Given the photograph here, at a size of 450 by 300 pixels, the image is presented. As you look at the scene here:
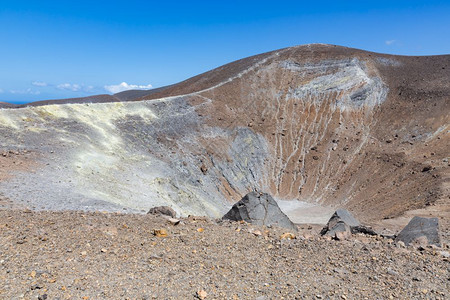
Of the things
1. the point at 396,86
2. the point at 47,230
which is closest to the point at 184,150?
the point at 47,230

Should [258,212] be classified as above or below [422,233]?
below

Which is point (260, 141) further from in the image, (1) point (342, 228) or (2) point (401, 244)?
(2) point (401, 244)

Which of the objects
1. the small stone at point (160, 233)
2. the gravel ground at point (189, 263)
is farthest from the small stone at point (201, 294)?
the small stone at point (160, 233)

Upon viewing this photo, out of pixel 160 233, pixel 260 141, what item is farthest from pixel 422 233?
pixel 260 141

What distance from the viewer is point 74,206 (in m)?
12.7

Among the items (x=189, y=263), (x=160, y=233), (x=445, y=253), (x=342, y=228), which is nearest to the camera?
(x=189, y=263)

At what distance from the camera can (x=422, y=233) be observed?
10.2 metres

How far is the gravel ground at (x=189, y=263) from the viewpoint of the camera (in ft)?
19.9

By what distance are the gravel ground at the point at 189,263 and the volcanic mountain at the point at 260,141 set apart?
528 cm

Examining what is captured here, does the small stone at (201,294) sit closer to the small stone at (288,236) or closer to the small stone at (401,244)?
the small stone at (288,236)

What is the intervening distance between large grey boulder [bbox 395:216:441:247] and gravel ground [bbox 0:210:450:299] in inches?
24.2

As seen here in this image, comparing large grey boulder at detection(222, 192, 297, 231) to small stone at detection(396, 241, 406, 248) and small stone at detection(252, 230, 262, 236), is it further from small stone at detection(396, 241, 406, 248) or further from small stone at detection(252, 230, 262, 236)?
small stone at detection(396, 241, 406, 248)

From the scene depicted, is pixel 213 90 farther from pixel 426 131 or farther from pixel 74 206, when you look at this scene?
pixel 74 206

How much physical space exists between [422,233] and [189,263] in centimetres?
771
